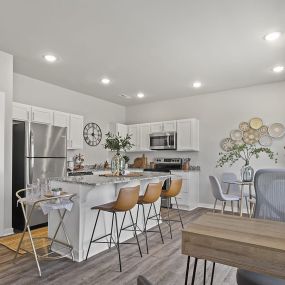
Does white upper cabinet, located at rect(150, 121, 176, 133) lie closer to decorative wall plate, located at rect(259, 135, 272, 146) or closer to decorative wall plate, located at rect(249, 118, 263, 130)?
decorative wall plate, located at rect(249, 118, 263, 130)

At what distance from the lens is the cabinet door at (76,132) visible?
17.2ft

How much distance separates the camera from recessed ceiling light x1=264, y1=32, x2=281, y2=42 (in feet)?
9.83

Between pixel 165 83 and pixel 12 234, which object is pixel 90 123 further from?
pixel 12 234

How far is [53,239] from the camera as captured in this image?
2986mm

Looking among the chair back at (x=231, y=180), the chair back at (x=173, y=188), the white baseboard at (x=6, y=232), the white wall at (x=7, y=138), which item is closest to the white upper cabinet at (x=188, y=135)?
the chair back at (x=231, y=180)

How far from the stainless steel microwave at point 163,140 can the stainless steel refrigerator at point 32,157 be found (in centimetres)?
277

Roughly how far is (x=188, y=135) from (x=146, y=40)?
3.07 metres

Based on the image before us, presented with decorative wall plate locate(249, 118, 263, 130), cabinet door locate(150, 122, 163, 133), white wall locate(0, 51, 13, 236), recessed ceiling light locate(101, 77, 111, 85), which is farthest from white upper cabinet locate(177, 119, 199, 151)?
white wall locate(0, 51, 13, 236)

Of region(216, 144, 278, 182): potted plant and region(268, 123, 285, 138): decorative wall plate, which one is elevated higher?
region(268, 123, 285, 138): decorative wall plate

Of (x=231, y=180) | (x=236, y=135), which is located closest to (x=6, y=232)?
(x=231, y=180)

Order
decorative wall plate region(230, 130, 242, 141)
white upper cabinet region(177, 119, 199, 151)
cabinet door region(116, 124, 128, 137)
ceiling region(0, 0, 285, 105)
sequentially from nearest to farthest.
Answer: ceiling region(0, 0, 285, 105) → decorative wall plate region(230, 130, 242, 141) → white upper cabinet region(177, 119, 199, 151) → cabinet door region(116, 124, 128, 137)

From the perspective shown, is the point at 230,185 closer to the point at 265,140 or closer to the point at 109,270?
the point at 265,140

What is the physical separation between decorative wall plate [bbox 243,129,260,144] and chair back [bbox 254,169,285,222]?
3.71 meters

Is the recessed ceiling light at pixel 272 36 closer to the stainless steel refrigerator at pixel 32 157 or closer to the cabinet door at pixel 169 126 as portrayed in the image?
the cabinet door at pixel 169 126
